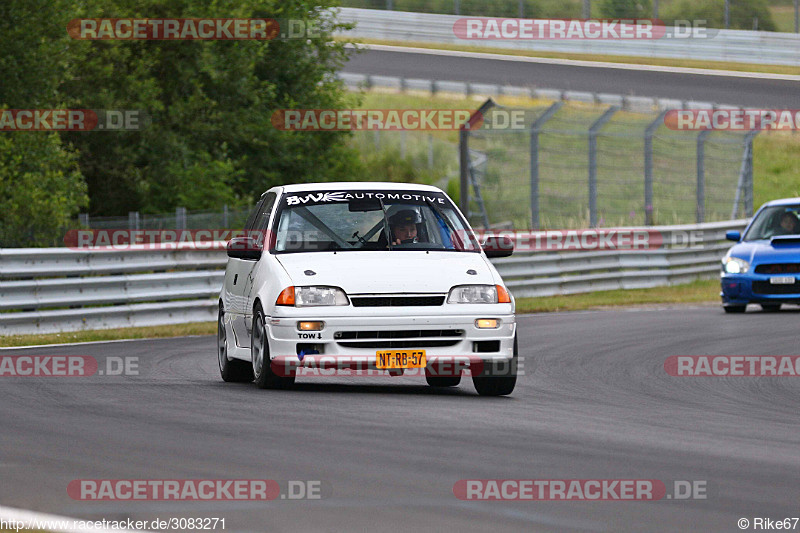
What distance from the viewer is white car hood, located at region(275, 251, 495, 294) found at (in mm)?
10969

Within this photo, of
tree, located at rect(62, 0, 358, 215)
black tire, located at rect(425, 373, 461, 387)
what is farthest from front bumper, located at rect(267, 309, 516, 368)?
tree, located at rect(62, 0, 358, 215)

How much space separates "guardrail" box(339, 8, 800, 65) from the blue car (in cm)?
2691

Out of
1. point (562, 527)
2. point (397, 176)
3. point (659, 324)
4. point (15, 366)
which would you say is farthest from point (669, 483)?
point (397, 176)

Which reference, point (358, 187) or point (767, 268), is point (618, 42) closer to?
point (767, 268)

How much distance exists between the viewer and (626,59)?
5216 cm

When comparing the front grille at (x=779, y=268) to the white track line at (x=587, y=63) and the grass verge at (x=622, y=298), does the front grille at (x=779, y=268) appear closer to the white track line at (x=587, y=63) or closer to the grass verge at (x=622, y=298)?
the grass verge at (x=622, y=298)

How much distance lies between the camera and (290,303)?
36.1ft

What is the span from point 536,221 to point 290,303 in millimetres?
15944

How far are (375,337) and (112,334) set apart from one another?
7.80 meters

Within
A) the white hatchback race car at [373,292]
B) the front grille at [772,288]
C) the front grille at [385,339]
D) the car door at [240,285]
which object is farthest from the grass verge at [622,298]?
the front grille at [385,339]

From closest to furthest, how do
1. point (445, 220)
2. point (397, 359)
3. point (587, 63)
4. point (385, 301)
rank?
point (397, 359)
point (385, 301)
point (445, 220)
point (587, 63)

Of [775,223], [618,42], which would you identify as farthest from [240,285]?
[618,42]

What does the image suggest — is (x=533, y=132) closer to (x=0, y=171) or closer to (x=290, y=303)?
(x=0, y=171)

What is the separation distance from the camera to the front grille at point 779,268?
2064 cm
